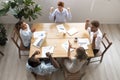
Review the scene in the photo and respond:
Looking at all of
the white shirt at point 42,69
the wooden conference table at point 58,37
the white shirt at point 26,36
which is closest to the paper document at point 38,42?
the wooden conference table at point 58,37

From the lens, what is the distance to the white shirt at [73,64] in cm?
308

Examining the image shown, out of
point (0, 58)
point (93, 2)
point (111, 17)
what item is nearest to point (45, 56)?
point (0, 58)

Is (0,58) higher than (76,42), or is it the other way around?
(76,42)

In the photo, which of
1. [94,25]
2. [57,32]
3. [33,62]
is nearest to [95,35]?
[94,25]

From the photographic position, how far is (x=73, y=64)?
3127 mm

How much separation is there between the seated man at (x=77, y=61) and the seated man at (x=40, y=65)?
0.24m

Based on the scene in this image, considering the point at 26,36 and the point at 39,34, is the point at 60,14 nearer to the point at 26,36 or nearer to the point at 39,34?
the point at 39,34

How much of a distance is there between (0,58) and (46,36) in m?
1.27

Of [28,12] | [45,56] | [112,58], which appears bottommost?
[112,58]

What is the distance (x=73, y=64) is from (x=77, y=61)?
108mm

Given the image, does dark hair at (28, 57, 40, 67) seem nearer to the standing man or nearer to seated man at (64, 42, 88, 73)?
seated man at (64, 42, 88, 73)

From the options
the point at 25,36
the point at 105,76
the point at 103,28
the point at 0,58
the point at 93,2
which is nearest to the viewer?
the point at 25,36

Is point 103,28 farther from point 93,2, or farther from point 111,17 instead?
point 93,2

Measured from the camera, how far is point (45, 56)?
11.0 ft
